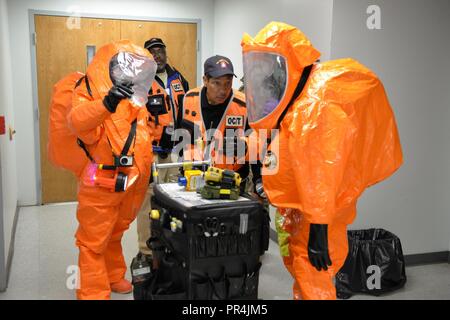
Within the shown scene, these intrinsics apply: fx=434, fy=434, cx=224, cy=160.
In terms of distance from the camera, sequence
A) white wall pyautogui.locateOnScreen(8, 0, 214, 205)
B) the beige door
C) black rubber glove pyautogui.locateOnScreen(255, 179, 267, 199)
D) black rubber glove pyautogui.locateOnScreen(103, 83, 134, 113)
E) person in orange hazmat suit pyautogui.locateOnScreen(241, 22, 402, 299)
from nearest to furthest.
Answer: person in orange hazmat suit pyautogui.locateOnScreen(241, 22, 402, 299), black rubber glove pyautogui.locateOnScreen(103, 83, 134, 113), black rubber glove pyautogui.locateOnScreen(255, 179, 267, 199), white wall pyautogui.locateOnScreen(8, 0, 214, 205), the beige door

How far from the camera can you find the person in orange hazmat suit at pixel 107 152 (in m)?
2.20

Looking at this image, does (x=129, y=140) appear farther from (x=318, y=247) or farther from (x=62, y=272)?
(x=62, y=272)

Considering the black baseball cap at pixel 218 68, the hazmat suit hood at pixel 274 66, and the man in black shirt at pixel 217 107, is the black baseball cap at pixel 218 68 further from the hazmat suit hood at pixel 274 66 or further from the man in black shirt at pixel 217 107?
the hazmat suit hood at pixel 274 66

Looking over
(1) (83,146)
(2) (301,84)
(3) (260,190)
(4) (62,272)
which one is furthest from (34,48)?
(2) (301,84)

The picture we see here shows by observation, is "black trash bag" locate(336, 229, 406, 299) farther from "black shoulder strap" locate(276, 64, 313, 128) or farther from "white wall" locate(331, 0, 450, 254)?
"black shoulder strap" locate(276, 64, 313, 128)

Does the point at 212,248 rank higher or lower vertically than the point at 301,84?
lower

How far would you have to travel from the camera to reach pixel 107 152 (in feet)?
7.42

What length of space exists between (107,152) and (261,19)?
212 centimetres

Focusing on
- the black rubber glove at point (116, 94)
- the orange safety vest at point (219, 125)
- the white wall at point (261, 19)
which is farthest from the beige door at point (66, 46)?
the black rubber glove at point (116, 94)

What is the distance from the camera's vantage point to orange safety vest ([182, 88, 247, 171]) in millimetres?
2500

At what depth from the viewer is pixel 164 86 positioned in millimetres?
3219

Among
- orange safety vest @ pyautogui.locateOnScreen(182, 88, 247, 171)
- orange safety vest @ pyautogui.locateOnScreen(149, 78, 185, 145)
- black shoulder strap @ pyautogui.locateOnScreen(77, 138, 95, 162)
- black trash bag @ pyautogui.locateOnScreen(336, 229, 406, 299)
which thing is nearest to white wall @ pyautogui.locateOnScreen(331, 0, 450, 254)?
black trash bag @ pyautogui.locateOnScreen(336, 229, 406, 299)

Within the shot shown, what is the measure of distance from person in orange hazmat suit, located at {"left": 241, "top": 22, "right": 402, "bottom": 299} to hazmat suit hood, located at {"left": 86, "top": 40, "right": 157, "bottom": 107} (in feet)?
2.01

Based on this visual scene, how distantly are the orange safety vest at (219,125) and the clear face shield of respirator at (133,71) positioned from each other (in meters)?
0.40
